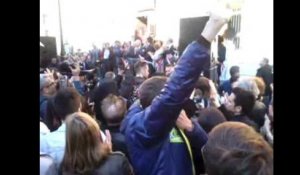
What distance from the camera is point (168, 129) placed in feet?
5.09

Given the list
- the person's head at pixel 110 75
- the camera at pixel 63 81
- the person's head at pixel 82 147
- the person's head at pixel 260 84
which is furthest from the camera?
the camera at pixel 63 81

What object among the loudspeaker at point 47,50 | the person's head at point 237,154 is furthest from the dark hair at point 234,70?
the loudspeaker at point 47,50

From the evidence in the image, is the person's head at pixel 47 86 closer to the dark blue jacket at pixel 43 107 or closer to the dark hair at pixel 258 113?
the dark blue jacket at pixel 43 107

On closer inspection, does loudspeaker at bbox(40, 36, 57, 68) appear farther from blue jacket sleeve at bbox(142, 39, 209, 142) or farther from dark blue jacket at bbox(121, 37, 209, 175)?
blue jacket sleeve at bbox(142, 39, 209, 142)

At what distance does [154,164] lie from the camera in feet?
5.26

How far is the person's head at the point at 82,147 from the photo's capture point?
1.48 m

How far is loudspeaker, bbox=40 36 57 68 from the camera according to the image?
1.80 metres

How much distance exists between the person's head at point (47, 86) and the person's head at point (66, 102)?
10 cm

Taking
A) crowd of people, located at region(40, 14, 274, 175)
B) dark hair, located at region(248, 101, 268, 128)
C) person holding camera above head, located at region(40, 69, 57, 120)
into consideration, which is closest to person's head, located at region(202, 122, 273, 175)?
crowd of people, located at region(40, 14, 274, 175)

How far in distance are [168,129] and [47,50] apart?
638mm

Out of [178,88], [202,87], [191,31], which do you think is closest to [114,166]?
Result: [178,88]

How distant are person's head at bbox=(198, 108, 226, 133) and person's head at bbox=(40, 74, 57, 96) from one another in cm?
71
